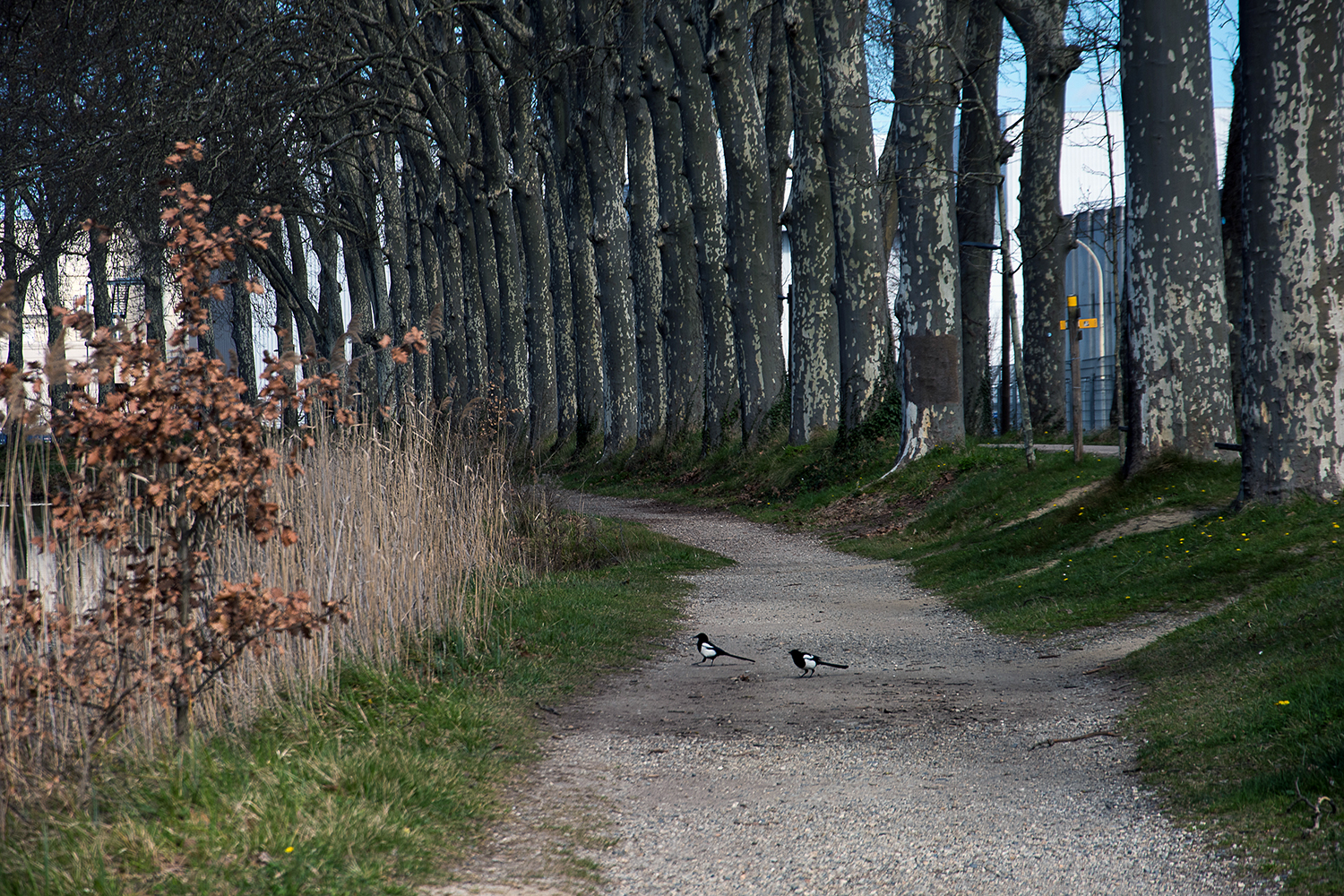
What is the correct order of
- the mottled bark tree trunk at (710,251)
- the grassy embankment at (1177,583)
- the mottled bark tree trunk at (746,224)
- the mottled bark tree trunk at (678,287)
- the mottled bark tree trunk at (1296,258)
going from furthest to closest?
the mottled bark tree trunk at (678,287) < the mottled bark tree trunk at (710,251) < the mottled bark tree trunk at (746,224) < the mottled bark tree trunk at (1296,258) < the grassy embankment at (1177,583)

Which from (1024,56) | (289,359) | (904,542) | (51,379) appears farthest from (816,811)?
(1024,56)

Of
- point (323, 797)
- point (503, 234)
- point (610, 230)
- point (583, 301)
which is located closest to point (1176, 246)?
point (323, 797)

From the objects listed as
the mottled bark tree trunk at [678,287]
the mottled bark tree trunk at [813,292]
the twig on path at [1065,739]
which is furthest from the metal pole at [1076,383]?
the mottled bark tree trunk at [678,287]

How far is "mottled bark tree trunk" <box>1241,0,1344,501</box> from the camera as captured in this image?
910cm

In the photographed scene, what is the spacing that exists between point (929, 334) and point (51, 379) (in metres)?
13.7

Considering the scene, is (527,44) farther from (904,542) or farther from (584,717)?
(584,717)

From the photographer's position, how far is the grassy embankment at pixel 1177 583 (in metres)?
4.39

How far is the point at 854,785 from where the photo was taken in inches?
191

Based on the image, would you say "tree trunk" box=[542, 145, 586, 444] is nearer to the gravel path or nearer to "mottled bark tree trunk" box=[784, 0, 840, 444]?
"mottled bark tree trunk" box=[784, 0, 840, 444]

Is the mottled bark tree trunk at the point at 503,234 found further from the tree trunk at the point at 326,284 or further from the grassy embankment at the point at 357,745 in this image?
the grassy embankment at the point at 357,745

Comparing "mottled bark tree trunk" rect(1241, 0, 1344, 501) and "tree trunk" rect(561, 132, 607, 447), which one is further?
"tree trunk" rect(561, 132, 607, 447)

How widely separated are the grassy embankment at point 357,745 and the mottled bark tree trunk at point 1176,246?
5379mm

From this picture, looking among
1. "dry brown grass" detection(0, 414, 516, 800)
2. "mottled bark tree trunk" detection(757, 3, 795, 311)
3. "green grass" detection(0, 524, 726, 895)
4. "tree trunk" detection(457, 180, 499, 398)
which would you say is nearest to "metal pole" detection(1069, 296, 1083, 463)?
"dry brown grass" detection(0, 414, 516, 800)

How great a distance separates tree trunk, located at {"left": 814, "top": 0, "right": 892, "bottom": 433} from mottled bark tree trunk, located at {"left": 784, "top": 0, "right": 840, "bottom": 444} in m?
1.30
